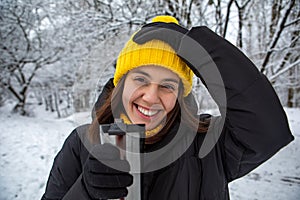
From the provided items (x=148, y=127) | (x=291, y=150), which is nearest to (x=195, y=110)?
(x=148, y=127)

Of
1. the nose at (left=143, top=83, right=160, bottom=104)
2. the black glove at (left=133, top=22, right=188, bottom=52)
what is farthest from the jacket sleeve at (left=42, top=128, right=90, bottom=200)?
the black glove at (left=133, top=22, right=188, bottom=52)

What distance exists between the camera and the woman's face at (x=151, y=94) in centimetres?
105

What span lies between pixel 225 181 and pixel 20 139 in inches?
261

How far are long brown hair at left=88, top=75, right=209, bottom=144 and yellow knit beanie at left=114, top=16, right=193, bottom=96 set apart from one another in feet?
0.21

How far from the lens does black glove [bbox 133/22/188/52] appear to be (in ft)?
3.50

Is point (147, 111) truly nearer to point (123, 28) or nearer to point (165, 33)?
point (165, 33)

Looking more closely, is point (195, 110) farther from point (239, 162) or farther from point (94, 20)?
point (94, 20)

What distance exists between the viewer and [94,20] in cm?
541

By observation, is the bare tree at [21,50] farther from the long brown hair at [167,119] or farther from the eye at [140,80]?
the eye at [140,80]

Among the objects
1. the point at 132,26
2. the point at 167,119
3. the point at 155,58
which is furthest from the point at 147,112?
the point at 132,26

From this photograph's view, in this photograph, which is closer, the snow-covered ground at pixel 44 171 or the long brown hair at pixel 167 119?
the long brown hair at pixel 167 119

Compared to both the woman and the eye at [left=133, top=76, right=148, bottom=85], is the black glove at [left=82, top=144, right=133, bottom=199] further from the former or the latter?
the eye at [left=133, top=76, right=148, bottom=85]

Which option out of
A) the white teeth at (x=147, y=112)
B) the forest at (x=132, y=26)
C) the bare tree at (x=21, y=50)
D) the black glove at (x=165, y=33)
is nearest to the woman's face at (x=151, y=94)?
the white teeth at (x=147, y=112)

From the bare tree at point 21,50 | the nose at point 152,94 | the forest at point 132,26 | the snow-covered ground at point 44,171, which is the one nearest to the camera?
the nose at point 152,94
